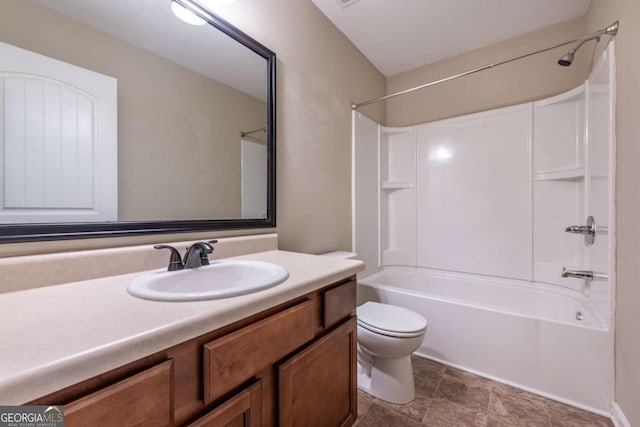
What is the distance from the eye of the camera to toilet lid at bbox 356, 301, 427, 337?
1.46m

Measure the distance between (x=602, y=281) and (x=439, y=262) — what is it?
1.14 meters

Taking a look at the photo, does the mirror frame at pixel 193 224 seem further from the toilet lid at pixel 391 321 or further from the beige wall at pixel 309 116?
the toilet lid at pixel 391 321

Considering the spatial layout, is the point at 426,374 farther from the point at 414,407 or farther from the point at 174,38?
the point at 174,38

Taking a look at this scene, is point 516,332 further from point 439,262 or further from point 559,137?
point 559,137

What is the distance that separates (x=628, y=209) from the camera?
4.13 ft

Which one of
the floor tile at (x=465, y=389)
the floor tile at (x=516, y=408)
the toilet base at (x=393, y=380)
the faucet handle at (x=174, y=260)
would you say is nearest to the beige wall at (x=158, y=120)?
the faucet handle at (x=174, y=260)

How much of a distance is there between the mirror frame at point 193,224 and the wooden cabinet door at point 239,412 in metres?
0.68

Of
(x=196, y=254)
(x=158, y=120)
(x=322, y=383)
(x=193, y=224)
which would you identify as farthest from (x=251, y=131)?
(x=322, y=383)

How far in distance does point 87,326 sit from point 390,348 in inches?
52.9

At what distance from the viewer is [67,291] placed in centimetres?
75

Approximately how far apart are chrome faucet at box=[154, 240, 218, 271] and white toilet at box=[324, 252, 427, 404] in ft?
3.15

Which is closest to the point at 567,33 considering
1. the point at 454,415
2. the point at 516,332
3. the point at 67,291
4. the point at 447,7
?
the point at 447,7

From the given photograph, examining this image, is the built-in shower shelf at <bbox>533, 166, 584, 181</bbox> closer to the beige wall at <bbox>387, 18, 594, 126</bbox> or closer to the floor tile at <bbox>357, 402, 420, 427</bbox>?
the beige wall at <bbox>387, 18, 594, 126</bbox>
